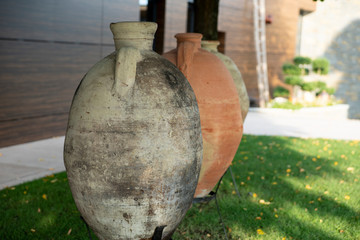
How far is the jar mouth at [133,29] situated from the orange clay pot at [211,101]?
0.74m

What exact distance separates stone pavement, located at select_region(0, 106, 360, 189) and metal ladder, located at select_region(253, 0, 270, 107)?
1565 millimetres

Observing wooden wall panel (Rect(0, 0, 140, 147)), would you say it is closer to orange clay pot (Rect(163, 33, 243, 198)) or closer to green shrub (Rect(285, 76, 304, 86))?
orange clay pot (Rect(163, 33, 243, 198))

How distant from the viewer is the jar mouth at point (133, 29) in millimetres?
2609

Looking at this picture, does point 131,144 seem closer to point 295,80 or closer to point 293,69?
point 295,80

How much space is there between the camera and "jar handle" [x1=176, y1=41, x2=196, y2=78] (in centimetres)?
334

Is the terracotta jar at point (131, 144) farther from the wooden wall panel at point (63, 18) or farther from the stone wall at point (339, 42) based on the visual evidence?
the stone wall at point (339, 42)

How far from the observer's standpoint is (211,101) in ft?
11.2

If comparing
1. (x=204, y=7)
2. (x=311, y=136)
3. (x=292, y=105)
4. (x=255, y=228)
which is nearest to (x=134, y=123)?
(x=255, y=228)

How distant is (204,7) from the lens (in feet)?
20.1

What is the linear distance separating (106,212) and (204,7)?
173 inches

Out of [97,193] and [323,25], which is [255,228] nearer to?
[97,193]

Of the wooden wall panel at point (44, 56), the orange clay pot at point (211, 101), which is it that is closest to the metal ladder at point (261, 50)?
the wooden wall panel at point (44, 56)

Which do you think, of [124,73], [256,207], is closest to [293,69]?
[256,207]

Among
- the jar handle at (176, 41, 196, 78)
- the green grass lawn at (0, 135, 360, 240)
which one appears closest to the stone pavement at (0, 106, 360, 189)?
the green grass lawn at (0, 135, 360, 240)
